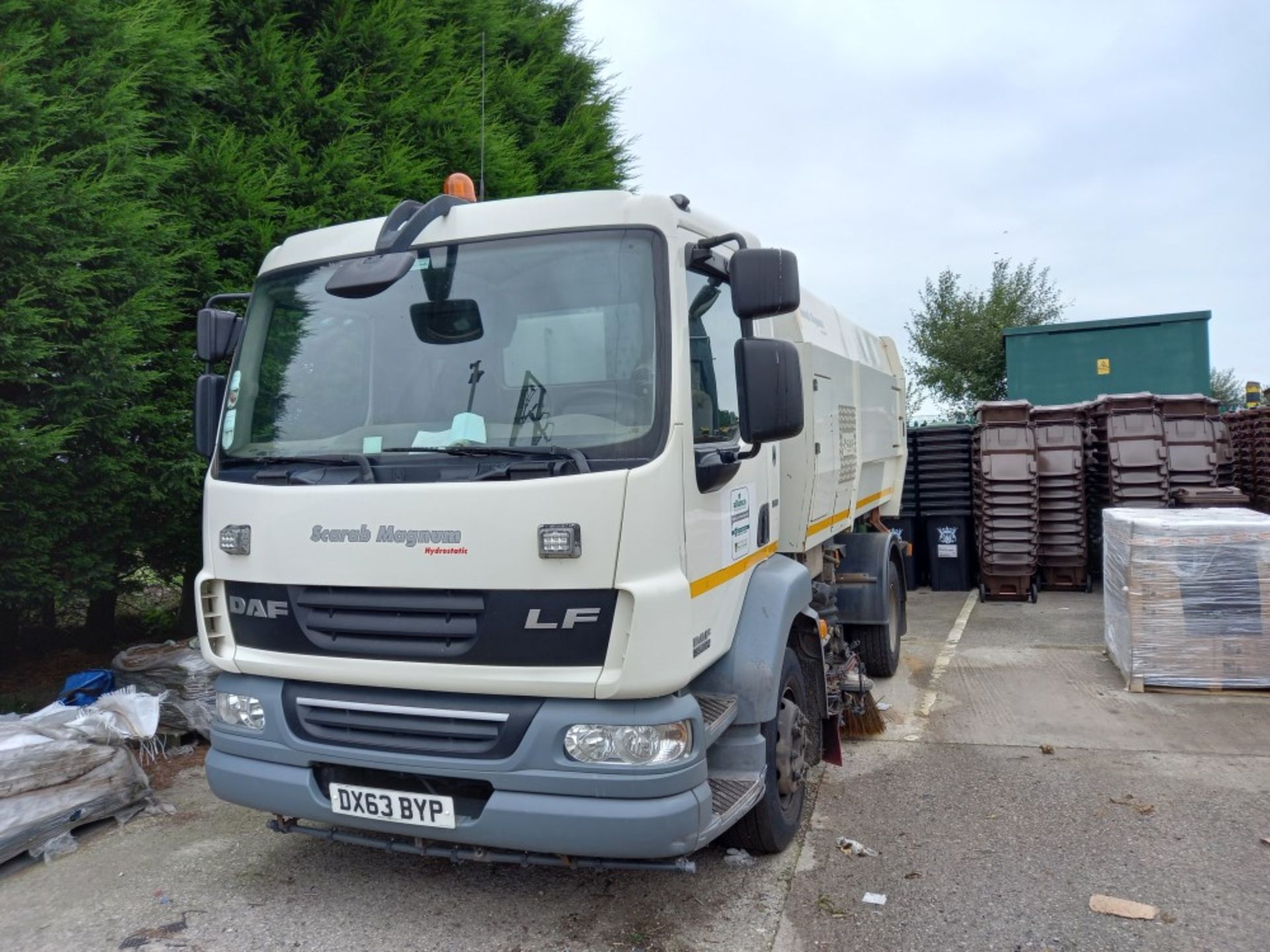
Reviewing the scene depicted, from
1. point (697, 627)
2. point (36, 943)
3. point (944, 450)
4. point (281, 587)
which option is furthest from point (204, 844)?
point (944, 450)

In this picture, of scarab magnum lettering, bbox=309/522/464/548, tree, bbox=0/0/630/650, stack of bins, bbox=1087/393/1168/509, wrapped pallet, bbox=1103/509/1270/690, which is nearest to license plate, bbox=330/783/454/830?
scarab magnum lettering, bbox=309/522/464/548

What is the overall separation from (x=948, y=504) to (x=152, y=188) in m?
→ 8.55

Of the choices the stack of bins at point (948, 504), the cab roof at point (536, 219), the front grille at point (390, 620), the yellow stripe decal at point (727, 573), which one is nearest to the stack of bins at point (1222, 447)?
the stack of bins at point (948, 504)

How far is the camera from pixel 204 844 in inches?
155

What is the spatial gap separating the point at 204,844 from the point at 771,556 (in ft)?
9.07

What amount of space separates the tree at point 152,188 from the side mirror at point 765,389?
3.35 m

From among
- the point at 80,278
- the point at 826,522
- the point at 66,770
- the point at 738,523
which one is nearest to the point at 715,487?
the point at 738,523

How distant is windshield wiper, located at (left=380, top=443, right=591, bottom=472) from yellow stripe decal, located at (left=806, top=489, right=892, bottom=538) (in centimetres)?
201

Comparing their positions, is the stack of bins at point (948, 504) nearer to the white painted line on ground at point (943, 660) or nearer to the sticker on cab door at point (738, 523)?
Result: the white painted line on ground at point (943, 660)

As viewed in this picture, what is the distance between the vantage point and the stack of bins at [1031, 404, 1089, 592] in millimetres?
9688

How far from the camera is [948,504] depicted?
10.5 metres

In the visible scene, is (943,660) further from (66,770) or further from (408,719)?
(66,770)

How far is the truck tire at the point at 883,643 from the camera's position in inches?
244

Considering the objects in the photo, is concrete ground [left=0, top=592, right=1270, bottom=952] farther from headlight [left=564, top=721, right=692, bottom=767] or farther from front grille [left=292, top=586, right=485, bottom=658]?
front grille [left=292, top=586, right=485, bottom=658]
